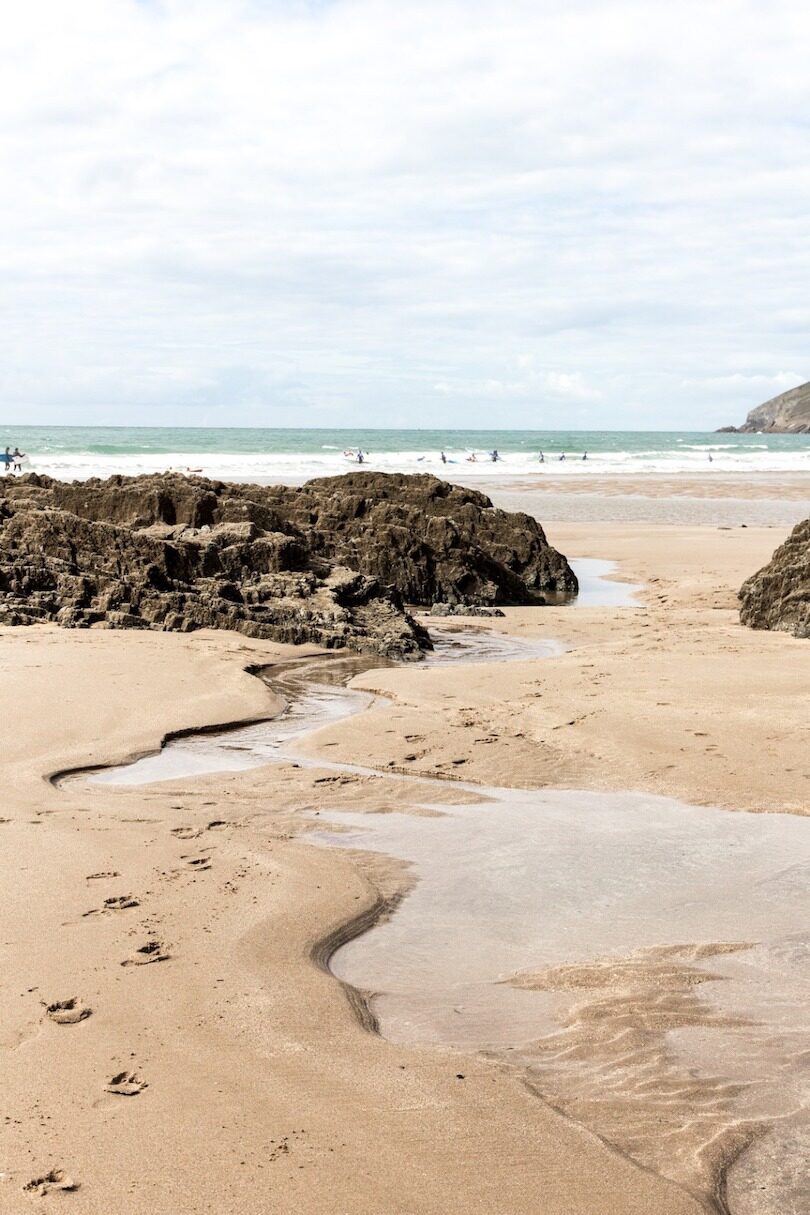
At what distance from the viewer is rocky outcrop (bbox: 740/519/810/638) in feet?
40.0

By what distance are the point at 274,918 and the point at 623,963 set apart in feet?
4.72

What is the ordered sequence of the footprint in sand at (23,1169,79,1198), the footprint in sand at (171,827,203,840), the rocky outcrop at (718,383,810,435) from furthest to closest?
the rocky outcrop at (718,383,810,435) < the footprint in sand at (171,827,203,840) < the footprint in sand at (23,1169,79,1198)

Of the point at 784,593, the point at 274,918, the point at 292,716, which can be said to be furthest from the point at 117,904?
the point at 784,593

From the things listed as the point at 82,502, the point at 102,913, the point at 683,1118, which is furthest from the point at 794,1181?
the point at 82,502

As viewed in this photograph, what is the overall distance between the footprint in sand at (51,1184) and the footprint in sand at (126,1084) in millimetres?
402

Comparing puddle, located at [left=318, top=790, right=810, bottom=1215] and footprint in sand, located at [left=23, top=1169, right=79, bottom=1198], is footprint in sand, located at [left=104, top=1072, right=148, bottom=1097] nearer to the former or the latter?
footprint in sand, located at [left=23, top=1169, right=79, bottom=1198]

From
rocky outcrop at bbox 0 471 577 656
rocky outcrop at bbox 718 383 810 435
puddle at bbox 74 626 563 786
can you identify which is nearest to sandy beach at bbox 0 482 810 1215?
puddle at bbox 74 626 563 786

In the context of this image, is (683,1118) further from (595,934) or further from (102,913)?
(102,913)

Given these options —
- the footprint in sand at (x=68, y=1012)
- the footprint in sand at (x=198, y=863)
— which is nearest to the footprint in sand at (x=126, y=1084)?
the footprint in sand at (x=68, y=1012)

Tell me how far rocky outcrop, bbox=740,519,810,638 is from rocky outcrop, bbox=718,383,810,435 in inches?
5613

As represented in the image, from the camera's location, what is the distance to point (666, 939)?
15.1ft

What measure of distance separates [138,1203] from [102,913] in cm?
197

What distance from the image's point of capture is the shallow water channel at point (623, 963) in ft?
10.7

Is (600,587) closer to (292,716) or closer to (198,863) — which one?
(292,716)
